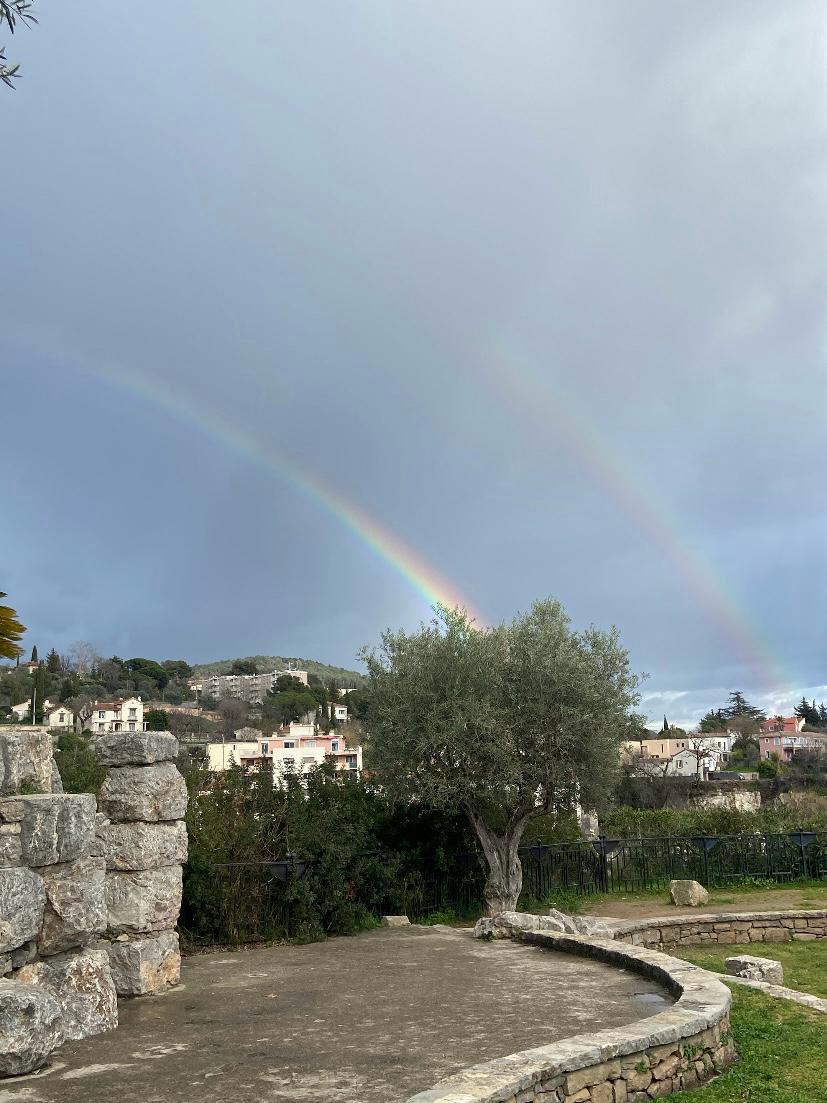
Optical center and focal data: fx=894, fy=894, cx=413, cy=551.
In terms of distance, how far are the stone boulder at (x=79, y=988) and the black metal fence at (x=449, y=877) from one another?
467cm

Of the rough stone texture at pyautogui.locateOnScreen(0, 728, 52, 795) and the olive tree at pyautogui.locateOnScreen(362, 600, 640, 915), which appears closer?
the rough stone texture at pyautogui.locateOnScreen(0, 728, 52, 795)

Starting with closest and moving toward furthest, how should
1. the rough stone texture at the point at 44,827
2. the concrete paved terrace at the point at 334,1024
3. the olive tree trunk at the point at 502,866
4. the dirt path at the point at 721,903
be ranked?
1. the concrete paved terrace at the point at 334,1024
2. the rough stone texture at the point at 44,827
3. the olive tree trunk at the point at 502,866
4. the dirt path at the point at 721,903

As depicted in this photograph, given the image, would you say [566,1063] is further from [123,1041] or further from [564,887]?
[564,887]

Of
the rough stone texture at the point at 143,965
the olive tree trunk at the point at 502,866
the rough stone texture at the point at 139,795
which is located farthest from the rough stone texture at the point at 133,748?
the olive tree trunk at the point at 502,866

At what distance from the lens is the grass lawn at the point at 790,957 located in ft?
40.2

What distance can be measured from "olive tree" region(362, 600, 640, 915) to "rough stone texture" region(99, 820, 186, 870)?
6835 mm

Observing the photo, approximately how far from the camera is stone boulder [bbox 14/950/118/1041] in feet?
25.7

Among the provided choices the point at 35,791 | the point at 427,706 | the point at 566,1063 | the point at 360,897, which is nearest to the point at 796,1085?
the point at 566,1063

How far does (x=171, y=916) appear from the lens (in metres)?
10.5

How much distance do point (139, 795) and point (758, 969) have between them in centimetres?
822

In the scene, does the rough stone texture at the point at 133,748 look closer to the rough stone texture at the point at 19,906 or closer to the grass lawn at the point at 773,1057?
the rough stone texture at the point at 19,906

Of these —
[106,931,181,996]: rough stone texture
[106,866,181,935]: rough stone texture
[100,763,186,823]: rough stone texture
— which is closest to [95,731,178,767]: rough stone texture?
[100,763,186,823]: rough stone texture

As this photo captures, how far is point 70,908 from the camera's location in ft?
27.0

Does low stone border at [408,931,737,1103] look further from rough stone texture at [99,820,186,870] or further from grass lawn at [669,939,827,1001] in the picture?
rough stone texture at [99,820,186,870]
